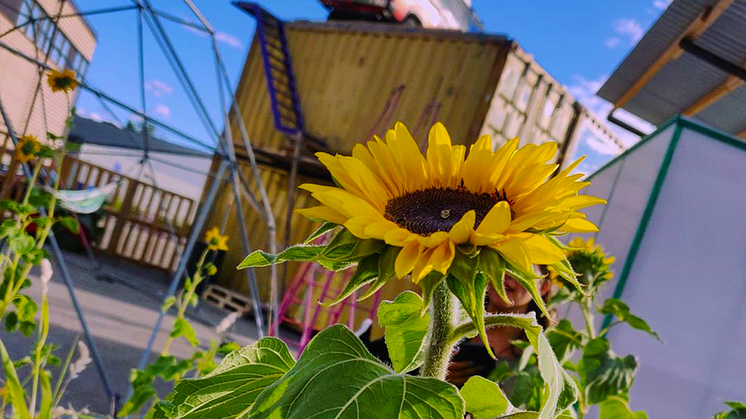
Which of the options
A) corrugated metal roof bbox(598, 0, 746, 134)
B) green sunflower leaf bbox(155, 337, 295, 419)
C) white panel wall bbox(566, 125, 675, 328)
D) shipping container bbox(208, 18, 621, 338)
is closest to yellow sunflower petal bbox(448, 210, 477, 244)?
green sunflower leaf bbox(155, 337, 295, 419)

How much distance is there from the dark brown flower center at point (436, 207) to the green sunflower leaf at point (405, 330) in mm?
82

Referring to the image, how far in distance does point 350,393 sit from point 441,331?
155 millimetres

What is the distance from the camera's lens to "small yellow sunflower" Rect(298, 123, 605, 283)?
1.59ft

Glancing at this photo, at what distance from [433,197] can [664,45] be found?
3428 mm

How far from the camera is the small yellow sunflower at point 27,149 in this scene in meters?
→ 2.35

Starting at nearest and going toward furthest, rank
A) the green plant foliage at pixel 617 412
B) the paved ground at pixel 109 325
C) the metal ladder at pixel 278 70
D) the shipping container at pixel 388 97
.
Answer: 1. the green plant foliage at pixel 617 412
2. the paved ground at pixel 109 325
3. the shipping container at pixel 388 97
4. the metal ladder at pixel 278 70

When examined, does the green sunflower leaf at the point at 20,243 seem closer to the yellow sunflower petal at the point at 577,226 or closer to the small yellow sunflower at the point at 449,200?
the small yellow sunflower at the point at 449,200

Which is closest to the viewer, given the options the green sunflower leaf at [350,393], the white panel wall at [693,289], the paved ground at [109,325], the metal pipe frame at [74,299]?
the green sunflower leaf at [350,393]

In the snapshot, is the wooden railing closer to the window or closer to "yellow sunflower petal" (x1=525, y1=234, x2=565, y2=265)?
the window

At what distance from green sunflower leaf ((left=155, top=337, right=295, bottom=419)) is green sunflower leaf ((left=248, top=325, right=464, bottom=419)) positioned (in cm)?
6

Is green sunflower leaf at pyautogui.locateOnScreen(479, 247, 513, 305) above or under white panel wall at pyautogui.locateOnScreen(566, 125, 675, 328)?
under

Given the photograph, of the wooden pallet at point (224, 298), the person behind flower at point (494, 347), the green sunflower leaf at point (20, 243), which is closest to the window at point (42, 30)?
the green sunflower leaf at point (20, 243)

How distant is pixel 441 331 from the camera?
54cm

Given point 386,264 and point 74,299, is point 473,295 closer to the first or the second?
point 386,264
